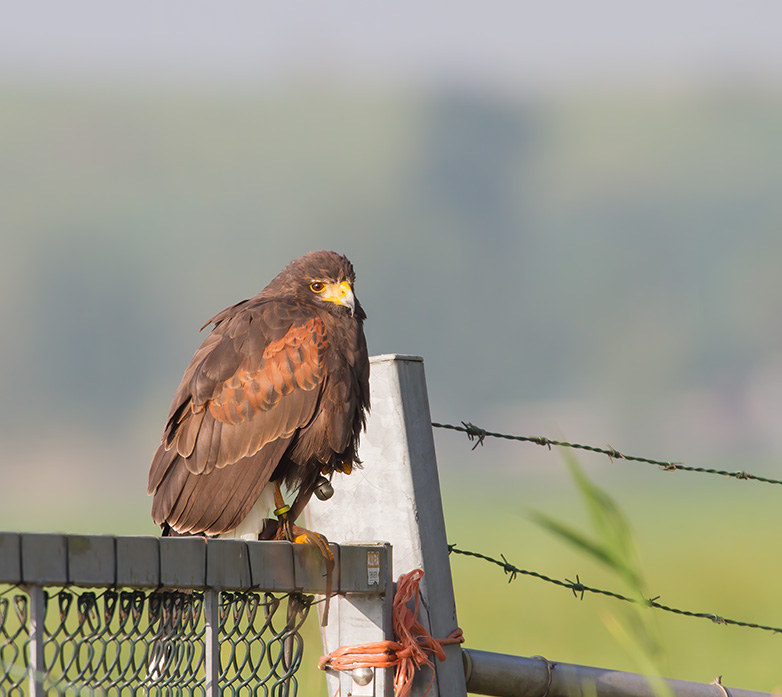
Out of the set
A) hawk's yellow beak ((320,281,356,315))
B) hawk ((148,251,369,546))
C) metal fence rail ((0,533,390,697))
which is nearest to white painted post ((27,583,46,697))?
metal fence rail ((0,533,390,697))

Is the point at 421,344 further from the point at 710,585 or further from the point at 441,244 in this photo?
the point at 710,585

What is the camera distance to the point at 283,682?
283 centimetres

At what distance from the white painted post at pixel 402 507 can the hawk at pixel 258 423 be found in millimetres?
440

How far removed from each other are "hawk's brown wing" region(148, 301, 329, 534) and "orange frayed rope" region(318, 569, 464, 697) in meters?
0.88

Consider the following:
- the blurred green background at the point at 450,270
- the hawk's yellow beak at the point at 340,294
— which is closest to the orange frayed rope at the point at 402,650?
the hawk's yellow beak at the point at 340,294

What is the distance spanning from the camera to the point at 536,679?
3236 millimetres

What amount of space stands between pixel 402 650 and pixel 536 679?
1.58 feet

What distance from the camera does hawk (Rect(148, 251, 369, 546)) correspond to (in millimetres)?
3803

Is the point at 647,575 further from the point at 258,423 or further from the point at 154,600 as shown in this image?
the point at 154,600

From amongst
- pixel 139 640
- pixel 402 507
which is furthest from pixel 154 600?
pixel 402 507

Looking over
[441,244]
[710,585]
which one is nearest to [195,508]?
[710,585]

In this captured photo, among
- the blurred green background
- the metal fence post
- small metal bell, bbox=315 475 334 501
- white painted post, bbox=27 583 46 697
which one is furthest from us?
the blurred green background

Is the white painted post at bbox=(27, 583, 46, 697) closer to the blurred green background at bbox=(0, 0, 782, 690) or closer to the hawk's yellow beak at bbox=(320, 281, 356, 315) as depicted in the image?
the hawk's yellow beak at bbox=(320, 281, 356, 315)

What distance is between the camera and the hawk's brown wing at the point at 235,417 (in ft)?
12.5
